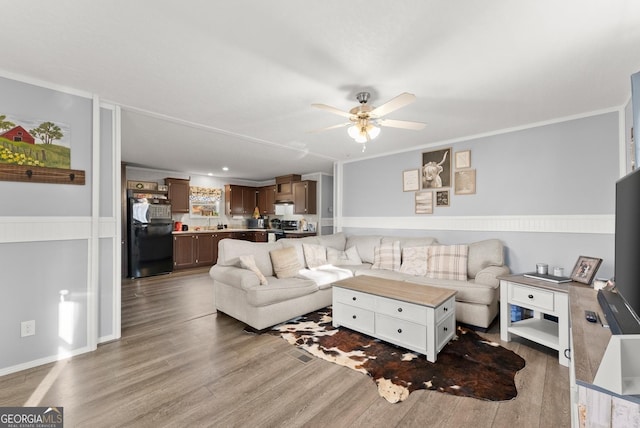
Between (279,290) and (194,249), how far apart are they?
14.4ft

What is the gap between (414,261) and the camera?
150 inches

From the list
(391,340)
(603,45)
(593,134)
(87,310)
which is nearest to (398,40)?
(603,45)

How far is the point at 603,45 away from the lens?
179 centimetres

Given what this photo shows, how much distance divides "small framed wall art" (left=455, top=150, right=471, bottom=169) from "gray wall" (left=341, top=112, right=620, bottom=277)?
6 centimetres

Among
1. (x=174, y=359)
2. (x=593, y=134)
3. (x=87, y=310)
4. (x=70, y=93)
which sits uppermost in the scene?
(x=70, y=93)

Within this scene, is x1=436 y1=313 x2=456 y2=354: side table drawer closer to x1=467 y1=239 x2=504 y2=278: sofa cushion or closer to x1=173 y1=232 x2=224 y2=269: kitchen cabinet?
x1=467 y1=239 x2=504 y2=278: sofa cushion

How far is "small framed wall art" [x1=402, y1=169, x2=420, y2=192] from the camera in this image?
173 inches

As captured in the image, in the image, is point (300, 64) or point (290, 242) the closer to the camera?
point (300, 64)

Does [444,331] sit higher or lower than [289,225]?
lower

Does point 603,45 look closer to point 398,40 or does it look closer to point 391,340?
point 398,40

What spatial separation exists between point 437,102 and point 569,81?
1.03 meters

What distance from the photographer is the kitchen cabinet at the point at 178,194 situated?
21.1 ft

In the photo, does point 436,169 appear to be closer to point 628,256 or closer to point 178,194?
point 628,256

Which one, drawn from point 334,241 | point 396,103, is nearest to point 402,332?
point 396,103
